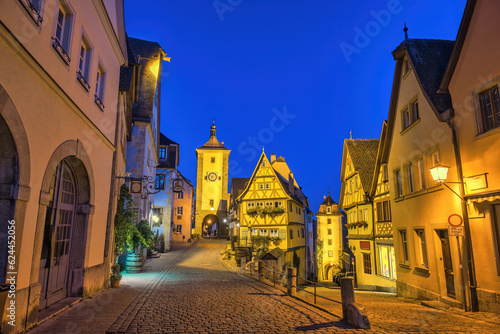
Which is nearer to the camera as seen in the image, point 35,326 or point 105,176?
point 35,326

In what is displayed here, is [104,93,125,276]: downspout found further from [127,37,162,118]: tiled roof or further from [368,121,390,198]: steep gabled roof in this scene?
[368,121,390,198]: steep gabled roof

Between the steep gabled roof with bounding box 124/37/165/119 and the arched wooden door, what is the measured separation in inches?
480

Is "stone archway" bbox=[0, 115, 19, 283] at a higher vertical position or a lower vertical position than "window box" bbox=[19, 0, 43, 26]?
lower

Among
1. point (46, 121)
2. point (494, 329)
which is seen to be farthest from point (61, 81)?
point (494, 329)

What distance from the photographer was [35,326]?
6.00 meters

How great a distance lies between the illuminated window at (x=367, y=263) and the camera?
19.9 metres

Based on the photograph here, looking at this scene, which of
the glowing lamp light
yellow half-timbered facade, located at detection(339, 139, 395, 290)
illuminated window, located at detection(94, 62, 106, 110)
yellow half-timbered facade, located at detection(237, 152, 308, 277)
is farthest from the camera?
yellow half-timbered facade, located at detection(237, 152, 308, 277)

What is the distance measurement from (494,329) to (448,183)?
4245mm

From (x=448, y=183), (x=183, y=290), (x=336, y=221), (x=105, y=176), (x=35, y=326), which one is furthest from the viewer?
(x=336, y=221)

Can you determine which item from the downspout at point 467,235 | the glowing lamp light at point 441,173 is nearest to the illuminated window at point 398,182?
the downspout at point 467,235

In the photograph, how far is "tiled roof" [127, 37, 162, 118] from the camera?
20500 millimetres

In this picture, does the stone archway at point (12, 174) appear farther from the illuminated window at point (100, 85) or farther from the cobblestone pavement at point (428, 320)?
the cobblestone pavement at point (428, 320)

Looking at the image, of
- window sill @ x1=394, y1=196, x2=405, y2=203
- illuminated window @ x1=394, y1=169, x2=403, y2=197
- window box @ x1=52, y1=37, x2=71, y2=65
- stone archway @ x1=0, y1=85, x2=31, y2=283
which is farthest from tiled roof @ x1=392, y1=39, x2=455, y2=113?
stone archway @ x1=0, y1=85, x2=31, y2=283

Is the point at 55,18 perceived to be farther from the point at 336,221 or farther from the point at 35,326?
the point at 336,221
